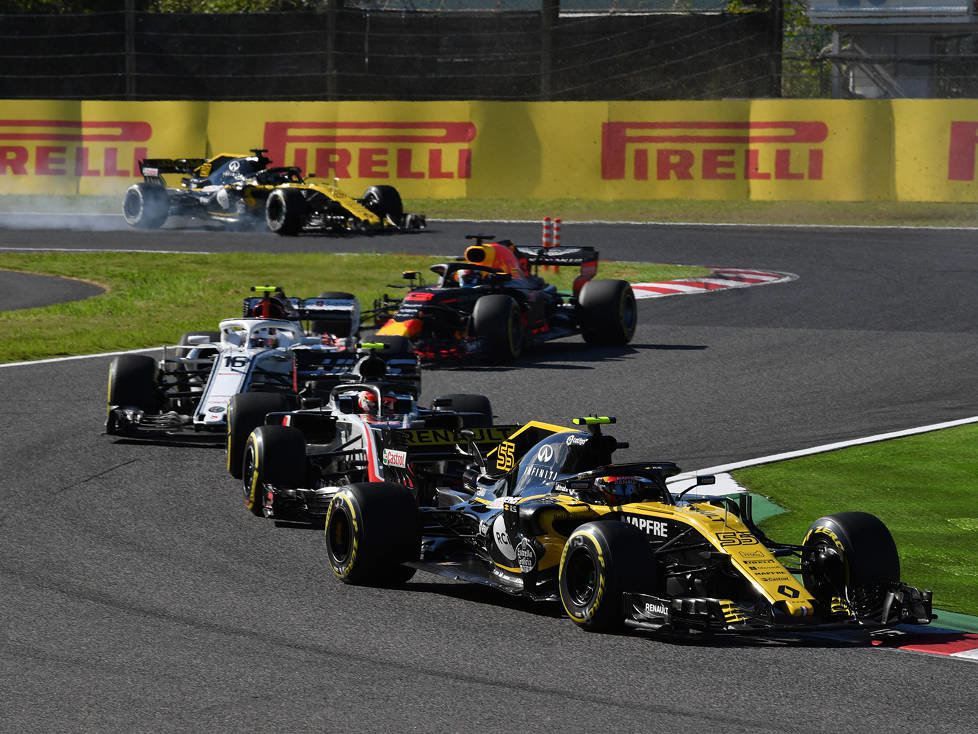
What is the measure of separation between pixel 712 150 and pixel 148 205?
1271cm

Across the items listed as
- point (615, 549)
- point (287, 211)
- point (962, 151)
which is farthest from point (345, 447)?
point (962, 151)

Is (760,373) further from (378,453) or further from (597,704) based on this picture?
(597,704)

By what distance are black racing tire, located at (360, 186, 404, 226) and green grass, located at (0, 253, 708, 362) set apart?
3.36 meters

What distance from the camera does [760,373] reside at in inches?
752

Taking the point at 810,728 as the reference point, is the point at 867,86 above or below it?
above

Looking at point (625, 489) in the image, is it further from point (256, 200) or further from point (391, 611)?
point (256, 200)

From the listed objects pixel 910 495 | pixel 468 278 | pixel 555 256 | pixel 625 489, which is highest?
pixel 555 256

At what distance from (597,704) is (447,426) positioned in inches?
199

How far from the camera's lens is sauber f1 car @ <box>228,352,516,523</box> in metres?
11.7

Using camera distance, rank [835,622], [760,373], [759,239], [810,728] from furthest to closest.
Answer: [759,239] → [760,373] → [835,622] → [810,728]

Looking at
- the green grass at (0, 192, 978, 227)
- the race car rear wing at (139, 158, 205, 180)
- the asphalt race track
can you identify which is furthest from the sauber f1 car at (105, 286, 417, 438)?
the green grass at (0, 192, 978, 227)

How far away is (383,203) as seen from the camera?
3344 centimetres

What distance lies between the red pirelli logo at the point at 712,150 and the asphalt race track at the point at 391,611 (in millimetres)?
14988

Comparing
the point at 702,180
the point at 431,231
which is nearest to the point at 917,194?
the point at 702,180
